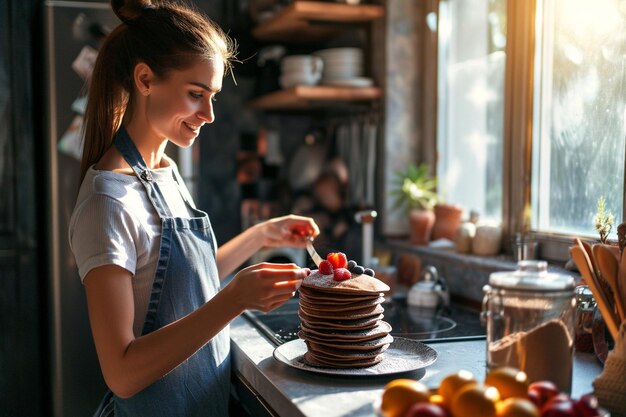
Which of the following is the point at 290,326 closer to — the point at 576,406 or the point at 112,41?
the point at 112,41

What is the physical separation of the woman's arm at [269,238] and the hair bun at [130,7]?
0.62 metres

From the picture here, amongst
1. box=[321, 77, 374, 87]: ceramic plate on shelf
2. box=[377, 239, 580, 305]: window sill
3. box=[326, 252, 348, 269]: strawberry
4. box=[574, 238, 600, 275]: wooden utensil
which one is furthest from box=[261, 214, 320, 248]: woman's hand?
box=[321, 77, 374, 87]: ceramic plate on shelf

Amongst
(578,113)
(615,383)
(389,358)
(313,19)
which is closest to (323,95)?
(313,19)

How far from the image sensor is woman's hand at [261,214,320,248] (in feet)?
5.90

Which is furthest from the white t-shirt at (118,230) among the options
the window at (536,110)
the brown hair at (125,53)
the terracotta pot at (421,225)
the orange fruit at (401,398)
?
the terracotta pot at (421,225)

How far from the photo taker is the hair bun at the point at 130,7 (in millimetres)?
1508

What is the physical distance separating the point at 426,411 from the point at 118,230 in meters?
0.70

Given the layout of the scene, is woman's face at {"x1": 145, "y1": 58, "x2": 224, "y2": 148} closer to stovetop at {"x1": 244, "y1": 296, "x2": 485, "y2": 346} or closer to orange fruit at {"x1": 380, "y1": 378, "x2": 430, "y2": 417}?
stovetop at {"x1": 244, "y1": 296, "x2": 485, "y2": 346}

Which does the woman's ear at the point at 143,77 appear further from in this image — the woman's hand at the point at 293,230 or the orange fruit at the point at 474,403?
the orange fruit at the point at 474,403

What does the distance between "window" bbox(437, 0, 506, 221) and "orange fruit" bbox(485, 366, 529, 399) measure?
1.39m

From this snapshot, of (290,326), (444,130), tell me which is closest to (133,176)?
(290,326)

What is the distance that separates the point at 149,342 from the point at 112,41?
698 mm

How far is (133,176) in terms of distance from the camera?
1.47 meters

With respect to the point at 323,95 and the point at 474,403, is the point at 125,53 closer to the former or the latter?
A: the point at 474,403
